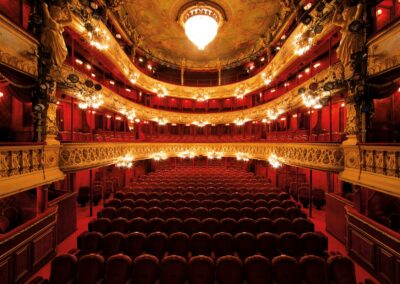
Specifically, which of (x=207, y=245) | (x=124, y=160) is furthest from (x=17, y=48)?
(x=124, y=160)

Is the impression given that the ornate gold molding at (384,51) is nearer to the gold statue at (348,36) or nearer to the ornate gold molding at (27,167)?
the gold statue at (348,36)

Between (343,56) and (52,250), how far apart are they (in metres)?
10.6

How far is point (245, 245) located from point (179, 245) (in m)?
1.65

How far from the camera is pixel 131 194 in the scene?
9867 millimetres

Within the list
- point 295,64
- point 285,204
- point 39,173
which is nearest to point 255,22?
point 295,64

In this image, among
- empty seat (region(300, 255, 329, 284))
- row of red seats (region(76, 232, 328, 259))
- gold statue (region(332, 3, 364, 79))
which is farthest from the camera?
gold statue (region(332, 3, 364, 79))

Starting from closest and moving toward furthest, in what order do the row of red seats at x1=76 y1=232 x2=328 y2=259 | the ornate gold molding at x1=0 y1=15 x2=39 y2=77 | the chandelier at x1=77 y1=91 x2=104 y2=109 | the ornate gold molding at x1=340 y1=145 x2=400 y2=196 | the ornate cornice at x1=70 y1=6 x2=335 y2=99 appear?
the ornate gold molding at x1=340 y1=145 x2=400 y2=196 → the ornate gold molding at x1=0 y1=15 x2=39 y2=77 → the row of red seats at x1=76 y1=232 x2=328 y2=259 → the chandelier at x1=77 y1=91 x2=104 y2=109 → the ornate cornice at x1=70 y1=6 x2=335 y2=99

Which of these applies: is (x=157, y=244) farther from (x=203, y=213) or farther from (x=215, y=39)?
(x=215, y=39)

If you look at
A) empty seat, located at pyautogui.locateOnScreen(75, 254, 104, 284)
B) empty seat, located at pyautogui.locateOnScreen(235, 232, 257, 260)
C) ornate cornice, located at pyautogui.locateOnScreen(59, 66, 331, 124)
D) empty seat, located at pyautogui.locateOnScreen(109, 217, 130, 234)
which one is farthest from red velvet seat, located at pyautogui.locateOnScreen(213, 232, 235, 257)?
ornate cornice, located at pyautogui.locateOnScreen(59, 66, 331, 124)

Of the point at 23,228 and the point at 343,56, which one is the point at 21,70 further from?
the point at 343,56

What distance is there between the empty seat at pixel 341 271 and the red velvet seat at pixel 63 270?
5126mm

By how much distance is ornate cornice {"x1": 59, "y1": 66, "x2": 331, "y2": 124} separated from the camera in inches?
309

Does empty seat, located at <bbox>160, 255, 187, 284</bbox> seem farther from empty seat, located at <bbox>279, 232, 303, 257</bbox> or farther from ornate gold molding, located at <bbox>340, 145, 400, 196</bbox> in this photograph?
ornate gold molding, located at <bbox>340, 145, 400, 196</bbox>

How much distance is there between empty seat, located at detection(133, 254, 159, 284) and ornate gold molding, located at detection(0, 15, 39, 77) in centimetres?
567
